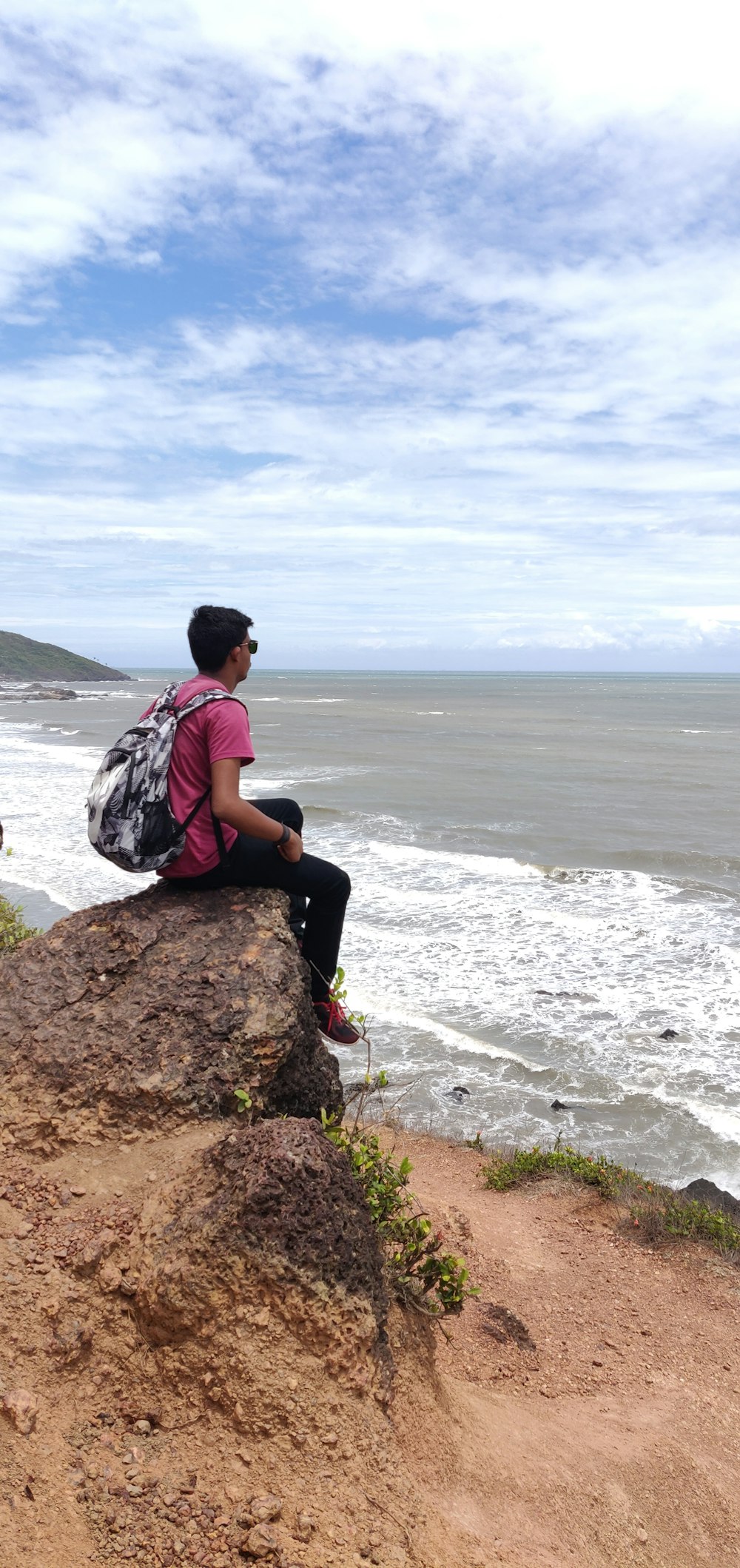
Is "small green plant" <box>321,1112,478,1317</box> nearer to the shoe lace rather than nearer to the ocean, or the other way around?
the shoe lace

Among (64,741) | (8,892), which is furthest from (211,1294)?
(64,741)

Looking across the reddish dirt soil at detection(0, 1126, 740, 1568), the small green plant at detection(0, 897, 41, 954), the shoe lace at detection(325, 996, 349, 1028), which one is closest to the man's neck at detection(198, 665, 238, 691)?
the shoe lace at detection(325, 996, 349, 1028)

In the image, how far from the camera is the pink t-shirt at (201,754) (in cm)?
363

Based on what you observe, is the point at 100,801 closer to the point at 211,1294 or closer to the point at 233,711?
the point at 233,711

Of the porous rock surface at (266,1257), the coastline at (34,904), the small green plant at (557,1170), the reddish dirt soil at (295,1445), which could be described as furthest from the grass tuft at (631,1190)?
the coastline at (34,904)

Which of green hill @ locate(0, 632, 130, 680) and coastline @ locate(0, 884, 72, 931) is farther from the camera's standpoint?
green hill @ locate(0, 632, 130, 680)

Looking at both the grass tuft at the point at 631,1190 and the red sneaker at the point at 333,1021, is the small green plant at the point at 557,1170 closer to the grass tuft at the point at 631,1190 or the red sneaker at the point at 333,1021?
the grass tuft at the point at 631,1190

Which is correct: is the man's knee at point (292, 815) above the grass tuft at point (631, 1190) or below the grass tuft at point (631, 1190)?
above

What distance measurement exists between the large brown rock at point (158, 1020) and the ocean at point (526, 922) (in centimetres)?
350

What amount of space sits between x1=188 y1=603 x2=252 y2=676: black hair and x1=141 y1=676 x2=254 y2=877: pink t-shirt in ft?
0.36

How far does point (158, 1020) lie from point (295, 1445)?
146 cm

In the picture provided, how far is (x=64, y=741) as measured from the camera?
39969mm

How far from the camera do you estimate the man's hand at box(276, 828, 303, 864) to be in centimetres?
383

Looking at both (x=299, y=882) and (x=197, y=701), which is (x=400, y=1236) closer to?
(x=299, y=882)
